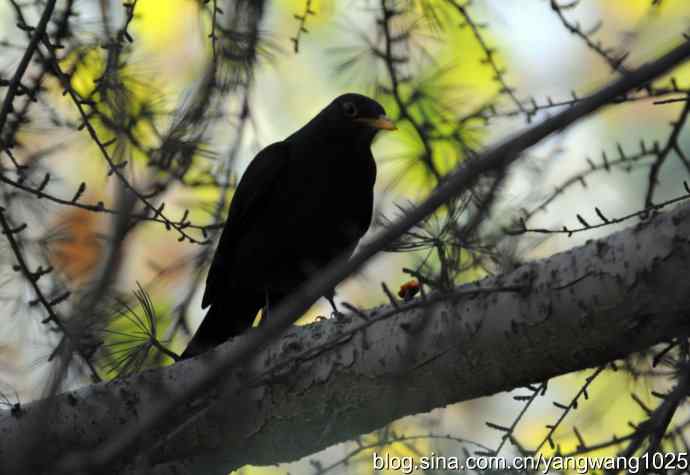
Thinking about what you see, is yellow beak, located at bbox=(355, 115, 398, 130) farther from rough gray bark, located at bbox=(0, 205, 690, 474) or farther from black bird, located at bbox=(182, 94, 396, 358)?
rough gray bark, located at bbox=(0, 205, 690, 474)

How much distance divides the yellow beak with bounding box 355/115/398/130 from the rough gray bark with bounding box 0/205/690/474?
1284mm

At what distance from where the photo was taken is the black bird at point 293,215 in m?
3.94

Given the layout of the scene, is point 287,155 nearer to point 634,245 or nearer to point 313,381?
point 313,381

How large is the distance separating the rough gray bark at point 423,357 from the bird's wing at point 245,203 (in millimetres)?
1271

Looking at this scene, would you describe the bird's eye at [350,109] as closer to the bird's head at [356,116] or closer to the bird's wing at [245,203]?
the bird's head at [356,116]

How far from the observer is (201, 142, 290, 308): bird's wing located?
163 inches

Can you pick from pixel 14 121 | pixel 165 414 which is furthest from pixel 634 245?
pixel 14 121

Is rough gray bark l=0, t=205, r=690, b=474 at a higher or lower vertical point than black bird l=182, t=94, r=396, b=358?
lower

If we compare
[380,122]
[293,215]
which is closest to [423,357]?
[293,215]

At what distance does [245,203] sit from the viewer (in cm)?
416

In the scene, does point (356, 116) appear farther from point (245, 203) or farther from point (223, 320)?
point (223, 320)

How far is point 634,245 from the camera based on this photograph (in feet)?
6.88

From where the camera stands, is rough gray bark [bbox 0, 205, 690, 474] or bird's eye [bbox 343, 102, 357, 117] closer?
rough gray bark [bbox 0, 205, 690, 474]

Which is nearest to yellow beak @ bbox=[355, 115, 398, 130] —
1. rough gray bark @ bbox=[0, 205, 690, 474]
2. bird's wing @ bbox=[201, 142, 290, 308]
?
bird's wing @ bbox=[201, 142, 290, 308]
